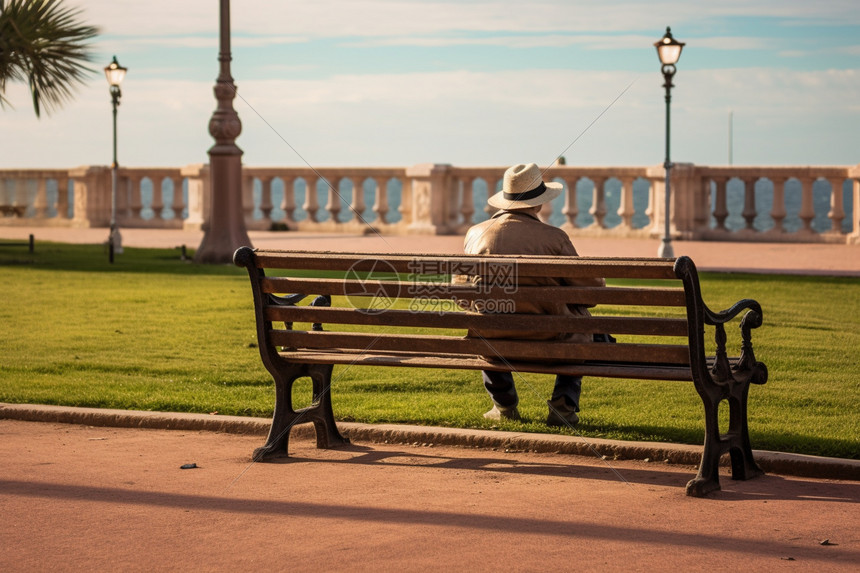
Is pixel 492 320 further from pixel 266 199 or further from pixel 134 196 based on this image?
pixel 134 196

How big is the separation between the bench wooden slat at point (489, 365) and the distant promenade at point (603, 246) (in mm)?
8953

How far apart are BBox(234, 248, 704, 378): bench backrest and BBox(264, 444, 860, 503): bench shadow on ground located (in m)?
0.55

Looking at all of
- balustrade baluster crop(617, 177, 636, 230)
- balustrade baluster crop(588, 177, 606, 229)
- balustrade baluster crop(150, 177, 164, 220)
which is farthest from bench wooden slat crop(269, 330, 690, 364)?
balustrade baluster crop(150, 177, 164, 220)

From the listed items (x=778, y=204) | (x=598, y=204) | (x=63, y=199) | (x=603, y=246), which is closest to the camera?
(x=603, y=246)

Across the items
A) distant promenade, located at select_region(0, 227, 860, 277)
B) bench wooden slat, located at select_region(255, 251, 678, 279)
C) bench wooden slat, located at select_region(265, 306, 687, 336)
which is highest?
bench wooden slat, located at select_region(255, 251, 678, 279)

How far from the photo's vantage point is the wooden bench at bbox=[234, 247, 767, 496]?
233 inches

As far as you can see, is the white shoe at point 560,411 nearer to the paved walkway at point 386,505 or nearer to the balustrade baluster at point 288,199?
the paved walkway at point 386,505

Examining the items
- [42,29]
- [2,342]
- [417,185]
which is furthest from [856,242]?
[2,342]

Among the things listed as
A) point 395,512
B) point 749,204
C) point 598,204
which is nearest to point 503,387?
point 395,512

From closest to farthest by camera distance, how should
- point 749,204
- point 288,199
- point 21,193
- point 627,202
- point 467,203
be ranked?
1. point 749,204
2. point 627,202
3. point 467,203
4. point 288,199
5. point 21,193

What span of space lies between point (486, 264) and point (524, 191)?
0.85m

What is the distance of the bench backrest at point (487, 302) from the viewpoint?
591cm

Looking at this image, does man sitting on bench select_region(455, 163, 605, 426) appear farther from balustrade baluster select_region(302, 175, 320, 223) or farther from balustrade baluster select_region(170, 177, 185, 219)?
balustrade baluster select_region(170, 177, 185, 219)

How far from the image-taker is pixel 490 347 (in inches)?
249
